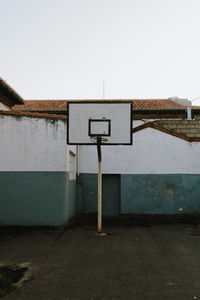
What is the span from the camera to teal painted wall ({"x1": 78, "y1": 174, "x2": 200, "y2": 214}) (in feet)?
49.2

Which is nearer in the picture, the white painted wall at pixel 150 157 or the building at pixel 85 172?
the building at pixel 85 172

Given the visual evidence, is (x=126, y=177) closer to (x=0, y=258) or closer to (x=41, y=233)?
(x=41, y=233)

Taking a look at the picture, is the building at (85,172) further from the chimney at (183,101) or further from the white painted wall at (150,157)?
the chimney at (183,101)

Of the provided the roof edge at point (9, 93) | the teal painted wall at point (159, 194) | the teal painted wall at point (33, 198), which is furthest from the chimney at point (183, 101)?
the teal painted wall at point (33, 198)

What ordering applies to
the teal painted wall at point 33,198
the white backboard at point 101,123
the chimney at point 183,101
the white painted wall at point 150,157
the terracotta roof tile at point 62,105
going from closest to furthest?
the white backboard at point 101,123 < the teal painted wall at point 33,198 < the white painted wall at point 150,157 < the terracotta roof tile at point 62,105 < the chimney at point 183,101

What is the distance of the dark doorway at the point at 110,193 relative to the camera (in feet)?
50.8

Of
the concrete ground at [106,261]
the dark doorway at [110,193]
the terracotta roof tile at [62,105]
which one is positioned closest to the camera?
the concrete ground at [106,261]

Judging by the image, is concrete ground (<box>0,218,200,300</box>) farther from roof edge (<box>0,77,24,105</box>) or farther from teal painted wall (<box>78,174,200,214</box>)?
roof edge (<box>0,77,24,105</box>)

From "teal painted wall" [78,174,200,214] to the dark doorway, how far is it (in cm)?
41

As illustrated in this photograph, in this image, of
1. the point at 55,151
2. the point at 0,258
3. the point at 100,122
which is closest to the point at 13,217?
the point at 55,151

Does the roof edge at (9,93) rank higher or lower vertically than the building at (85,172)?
higher

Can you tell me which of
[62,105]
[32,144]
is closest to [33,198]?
[32,144]

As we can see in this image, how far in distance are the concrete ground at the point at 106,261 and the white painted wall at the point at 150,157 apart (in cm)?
395

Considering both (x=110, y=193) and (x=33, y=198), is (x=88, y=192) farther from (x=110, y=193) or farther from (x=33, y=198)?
(x=33, y=198)
